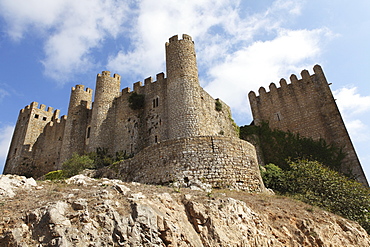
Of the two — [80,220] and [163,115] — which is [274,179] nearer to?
[163,115]

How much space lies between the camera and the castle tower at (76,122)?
2706 cm

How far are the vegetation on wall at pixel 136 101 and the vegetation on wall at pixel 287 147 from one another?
1001 centimetres

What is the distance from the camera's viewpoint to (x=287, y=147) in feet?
80.6

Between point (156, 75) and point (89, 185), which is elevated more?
point (156, 75)

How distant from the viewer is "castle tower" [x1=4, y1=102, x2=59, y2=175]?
108 feet

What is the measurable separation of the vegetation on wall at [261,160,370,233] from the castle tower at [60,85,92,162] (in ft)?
60.0

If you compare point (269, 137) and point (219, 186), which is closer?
point (219, 186)

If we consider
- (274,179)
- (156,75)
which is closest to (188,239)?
(274,179)

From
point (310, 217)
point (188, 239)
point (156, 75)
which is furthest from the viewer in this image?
point (156, 75)

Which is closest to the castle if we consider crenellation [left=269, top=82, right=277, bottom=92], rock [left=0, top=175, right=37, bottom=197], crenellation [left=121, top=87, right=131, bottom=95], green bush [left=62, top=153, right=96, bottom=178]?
crenellation [left=269, top=82, right=277, bottom=92]

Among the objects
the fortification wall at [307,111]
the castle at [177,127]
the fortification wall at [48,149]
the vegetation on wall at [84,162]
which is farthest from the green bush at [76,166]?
the fortification wall at [307,111]

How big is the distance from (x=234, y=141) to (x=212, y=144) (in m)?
1.31

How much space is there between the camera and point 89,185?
33.3 ft

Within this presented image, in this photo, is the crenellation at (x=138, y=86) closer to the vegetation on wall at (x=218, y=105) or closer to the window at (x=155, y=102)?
the window at (x=155, y=102)
